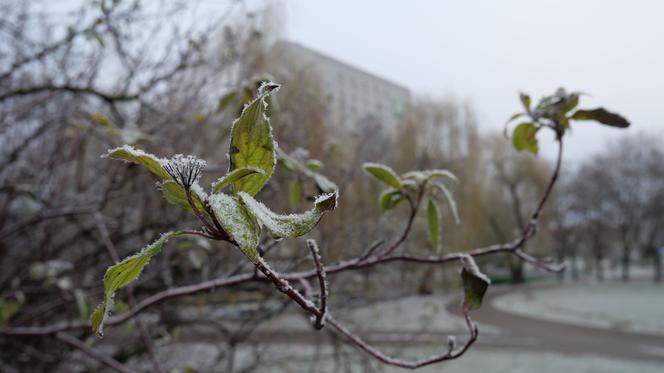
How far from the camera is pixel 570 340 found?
833 cm

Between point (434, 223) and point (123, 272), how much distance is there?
2.11ft

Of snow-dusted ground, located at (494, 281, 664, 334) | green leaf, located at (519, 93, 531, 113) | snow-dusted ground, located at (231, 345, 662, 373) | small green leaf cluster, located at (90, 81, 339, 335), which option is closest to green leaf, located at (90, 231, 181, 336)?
small green leaf cluster, located at (90, 81, 339, 335)

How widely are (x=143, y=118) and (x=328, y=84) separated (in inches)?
126

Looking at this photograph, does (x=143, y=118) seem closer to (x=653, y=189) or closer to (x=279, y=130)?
(x=279, y=130)

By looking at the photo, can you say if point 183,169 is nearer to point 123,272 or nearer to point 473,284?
point 123,272

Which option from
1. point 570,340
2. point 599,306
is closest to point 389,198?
point 570,340

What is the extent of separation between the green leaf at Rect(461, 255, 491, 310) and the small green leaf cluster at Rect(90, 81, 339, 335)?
39 centimetres

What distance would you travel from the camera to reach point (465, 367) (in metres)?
5.89

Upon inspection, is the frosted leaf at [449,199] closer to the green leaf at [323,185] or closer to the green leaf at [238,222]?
the green leaf at [323,185]

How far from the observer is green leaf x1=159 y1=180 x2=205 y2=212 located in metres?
0.42

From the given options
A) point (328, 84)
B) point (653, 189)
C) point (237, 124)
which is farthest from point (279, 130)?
point (653, 189)

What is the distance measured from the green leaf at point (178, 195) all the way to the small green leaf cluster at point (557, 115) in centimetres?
74

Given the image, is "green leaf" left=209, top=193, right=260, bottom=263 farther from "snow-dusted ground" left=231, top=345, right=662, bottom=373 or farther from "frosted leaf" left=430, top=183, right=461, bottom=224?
"snow-dusted ground" left=231, top=345, right=662, bottom=373

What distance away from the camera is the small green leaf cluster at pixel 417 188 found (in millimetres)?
876
